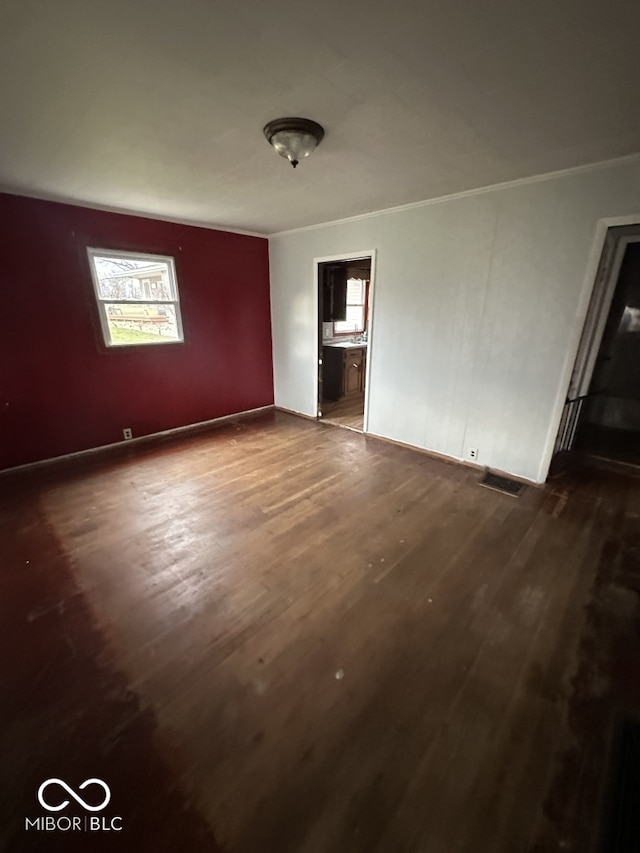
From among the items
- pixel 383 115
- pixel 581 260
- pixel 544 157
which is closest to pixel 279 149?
pixel 383 115

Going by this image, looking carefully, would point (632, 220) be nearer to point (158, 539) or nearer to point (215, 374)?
point (158, 539)

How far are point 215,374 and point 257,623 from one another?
3.57 meters

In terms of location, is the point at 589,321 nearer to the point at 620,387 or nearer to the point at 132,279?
the point at 620,387

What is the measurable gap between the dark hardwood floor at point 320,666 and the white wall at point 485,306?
0.78 meters

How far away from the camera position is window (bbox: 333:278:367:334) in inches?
266

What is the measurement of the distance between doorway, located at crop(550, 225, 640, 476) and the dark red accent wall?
3.90 meters

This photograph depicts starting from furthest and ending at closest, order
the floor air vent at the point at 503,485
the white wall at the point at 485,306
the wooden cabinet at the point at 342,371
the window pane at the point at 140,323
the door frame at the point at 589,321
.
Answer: the wooden cabinet at the point at 342,371, the window pane at the point at 140,323, the floor air vent at the point at 503,485, the white wall at the point at 485,306, the door frame at the point at 589,321

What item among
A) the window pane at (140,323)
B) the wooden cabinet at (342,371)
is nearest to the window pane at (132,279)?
the window pane at (140,323)

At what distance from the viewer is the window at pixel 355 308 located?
6.75m

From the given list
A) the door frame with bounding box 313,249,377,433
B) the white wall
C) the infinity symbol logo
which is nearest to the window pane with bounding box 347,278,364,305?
the door frame with bounding box 313,249,377,433

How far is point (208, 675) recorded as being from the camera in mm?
1518

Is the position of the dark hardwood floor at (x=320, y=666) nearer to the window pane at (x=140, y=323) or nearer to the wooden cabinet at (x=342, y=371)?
the window pane at (x=140, y=323)

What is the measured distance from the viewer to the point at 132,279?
375 centimetres

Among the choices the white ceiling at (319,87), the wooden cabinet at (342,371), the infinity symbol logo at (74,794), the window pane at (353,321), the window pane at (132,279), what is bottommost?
the infinity symbol logo at (74,794)
